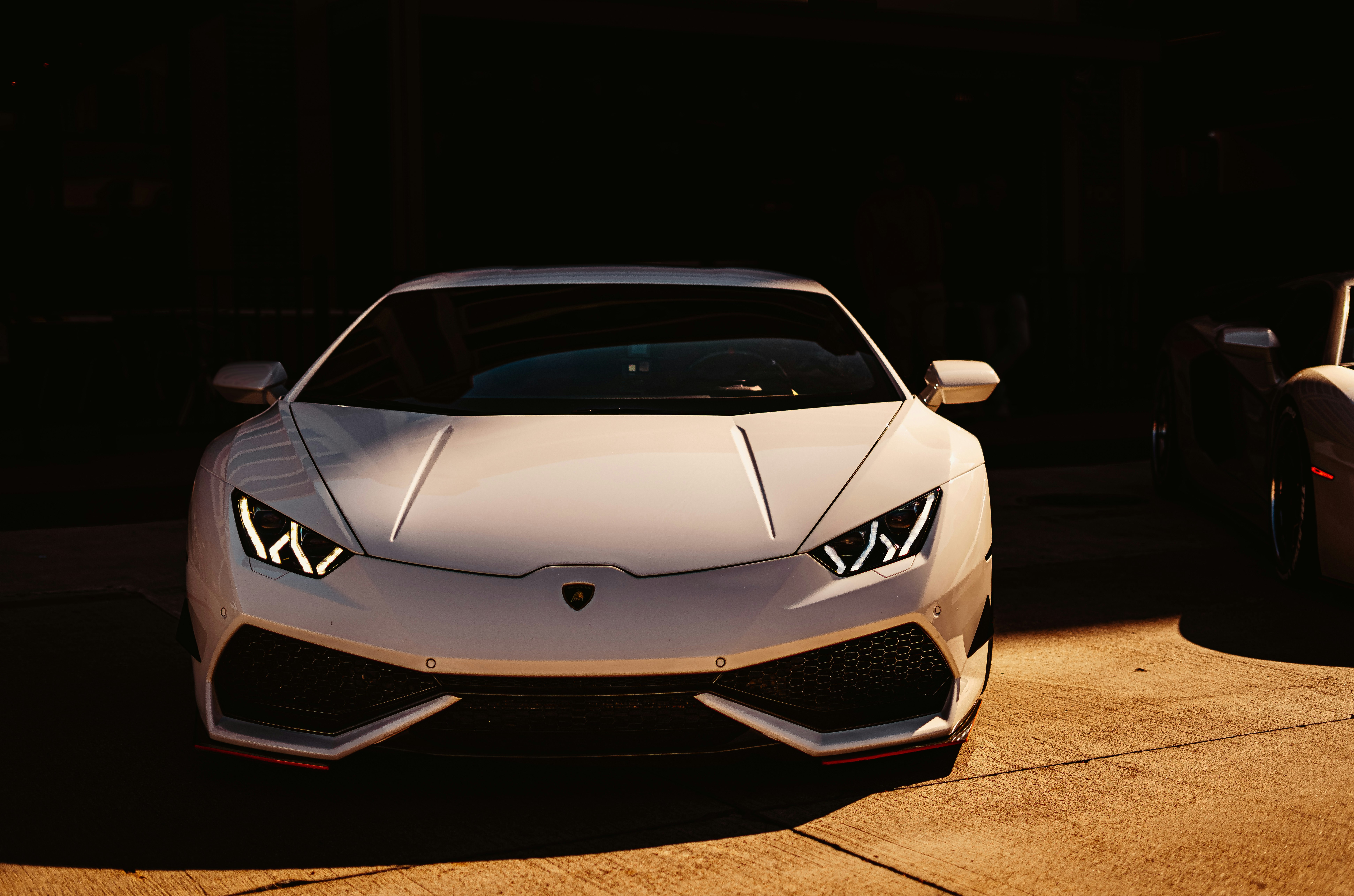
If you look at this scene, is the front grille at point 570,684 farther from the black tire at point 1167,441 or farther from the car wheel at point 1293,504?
the black tire at point 1167,441

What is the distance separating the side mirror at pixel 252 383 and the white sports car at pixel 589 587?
0.58 metres

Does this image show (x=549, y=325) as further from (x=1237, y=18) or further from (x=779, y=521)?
(x=1237, y=18)

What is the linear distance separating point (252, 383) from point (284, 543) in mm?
1258

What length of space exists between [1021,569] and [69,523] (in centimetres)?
494

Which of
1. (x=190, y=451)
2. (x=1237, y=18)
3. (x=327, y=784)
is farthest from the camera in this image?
(x=1237, y=18)

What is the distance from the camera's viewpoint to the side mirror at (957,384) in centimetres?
467

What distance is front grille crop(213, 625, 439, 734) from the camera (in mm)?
3275

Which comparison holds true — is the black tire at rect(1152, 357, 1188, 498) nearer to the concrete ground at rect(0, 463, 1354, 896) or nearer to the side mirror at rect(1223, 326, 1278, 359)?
the side mirror at rect(1223, 326, 1278, 359)

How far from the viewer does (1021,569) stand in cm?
643

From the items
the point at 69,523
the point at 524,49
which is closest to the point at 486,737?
the point at 69,523

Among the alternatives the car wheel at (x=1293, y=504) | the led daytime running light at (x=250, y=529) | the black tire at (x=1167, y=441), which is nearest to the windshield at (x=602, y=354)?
the led daytime running light at (x=250, y=529)

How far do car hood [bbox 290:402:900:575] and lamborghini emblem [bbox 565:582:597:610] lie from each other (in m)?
0.06

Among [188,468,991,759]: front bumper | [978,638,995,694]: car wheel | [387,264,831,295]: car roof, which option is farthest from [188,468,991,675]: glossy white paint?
[387,264,831,295]: car roof

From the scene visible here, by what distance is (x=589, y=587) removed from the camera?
3.25 metres
